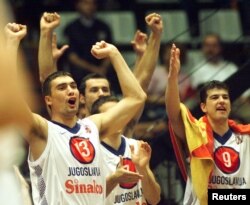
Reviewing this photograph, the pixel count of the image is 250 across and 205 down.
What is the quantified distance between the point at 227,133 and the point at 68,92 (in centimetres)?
169

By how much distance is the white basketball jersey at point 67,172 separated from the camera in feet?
21.3

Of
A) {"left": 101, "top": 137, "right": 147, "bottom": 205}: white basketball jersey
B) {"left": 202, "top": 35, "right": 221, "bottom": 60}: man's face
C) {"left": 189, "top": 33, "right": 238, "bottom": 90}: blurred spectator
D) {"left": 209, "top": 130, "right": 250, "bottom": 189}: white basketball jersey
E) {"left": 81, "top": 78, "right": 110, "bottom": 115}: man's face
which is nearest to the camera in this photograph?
{"left": 101, "top": 137, "right": 147, "bottom": 205}: white basketball jersey

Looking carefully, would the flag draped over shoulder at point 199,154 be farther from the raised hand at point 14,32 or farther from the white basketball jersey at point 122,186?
the raised hand at point 14,32

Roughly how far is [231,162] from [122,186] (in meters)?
0.95

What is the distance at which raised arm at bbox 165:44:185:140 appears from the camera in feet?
23.9

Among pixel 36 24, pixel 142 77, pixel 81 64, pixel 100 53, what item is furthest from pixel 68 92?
pixel 36 24

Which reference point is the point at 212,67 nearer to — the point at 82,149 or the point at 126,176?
the point at 82,149

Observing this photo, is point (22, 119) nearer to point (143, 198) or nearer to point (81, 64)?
point (143, 198)

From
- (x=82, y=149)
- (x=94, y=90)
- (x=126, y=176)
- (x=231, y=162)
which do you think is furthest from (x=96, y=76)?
(x=126, y=176)

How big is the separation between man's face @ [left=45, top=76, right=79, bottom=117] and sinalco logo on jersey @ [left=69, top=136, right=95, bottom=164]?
0.72 feet

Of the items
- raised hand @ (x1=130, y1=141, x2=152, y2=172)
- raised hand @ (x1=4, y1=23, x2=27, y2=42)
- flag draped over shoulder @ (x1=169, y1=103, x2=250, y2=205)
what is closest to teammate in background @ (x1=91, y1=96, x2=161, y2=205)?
raised hand @ (x1=130, y1=141, x2=152, y2=172)

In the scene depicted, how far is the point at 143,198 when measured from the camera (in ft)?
25.0

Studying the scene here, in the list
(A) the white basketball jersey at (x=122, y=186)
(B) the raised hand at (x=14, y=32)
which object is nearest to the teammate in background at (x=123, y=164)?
(A) the white basketball jersey at (x=122, y=186)

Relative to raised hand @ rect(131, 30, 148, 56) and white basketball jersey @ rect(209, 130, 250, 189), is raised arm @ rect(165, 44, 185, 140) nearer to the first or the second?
white basketball jersey @ rect(209, 130, 250, 189)
